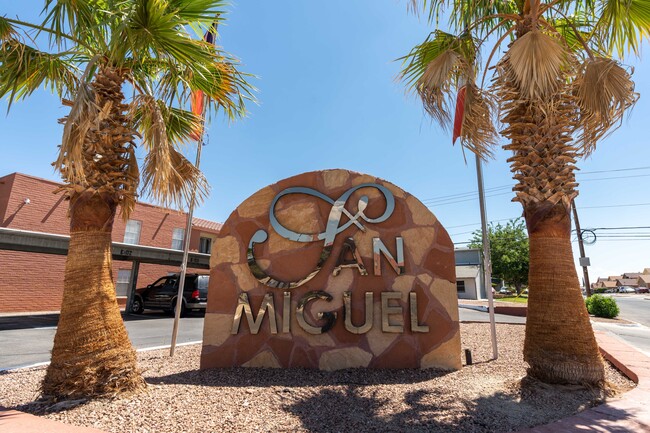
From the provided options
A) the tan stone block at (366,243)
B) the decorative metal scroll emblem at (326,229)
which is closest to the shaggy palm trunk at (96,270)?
the decorative metal scroll emblem at (326,229)

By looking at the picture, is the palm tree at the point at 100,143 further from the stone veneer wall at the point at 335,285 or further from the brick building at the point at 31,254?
the brick building at the point at 31,254

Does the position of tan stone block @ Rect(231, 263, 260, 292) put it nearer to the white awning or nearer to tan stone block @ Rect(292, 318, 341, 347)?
tan stone block @ Rect(292, 318, 341, 347)

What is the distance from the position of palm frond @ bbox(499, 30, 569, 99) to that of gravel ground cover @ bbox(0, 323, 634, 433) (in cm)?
360

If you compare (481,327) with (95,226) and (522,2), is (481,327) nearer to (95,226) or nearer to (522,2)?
(522,2)

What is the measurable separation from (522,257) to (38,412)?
4435 centimetres

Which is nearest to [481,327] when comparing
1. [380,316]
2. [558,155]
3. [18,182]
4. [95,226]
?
[380,316]

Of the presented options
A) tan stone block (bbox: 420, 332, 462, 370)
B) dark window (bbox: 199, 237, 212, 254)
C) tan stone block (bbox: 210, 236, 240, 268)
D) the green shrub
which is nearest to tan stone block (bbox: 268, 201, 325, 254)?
tan stone block (bbox: 210, 236, 240, 268)

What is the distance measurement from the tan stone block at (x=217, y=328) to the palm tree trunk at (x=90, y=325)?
1553mm

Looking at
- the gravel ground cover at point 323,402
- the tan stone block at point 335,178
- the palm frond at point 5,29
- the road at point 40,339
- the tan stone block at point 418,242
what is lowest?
the road at point 40,339

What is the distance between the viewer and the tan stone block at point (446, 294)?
18.6 feet

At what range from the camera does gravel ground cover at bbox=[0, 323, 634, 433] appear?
3357mm

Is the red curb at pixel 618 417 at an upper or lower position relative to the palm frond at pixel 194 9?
lower

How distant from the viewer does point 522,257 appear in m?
40.4

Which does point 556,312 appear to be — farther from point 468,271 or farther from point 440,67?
point 468,271
